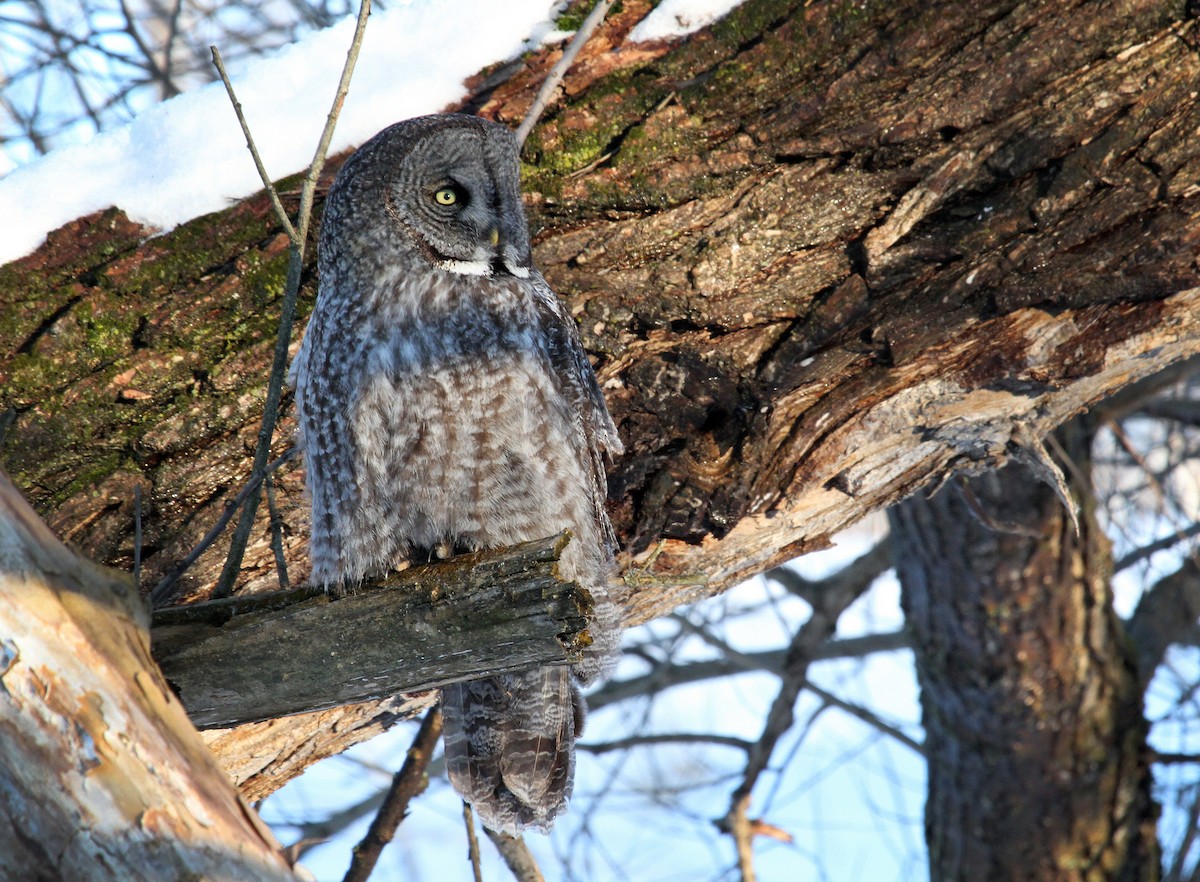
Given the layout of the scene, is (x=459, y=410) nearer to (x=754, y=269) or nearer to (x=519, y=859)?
(x=754, y=269)

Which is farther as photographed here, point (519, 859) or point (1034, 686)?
point (1034, 686)

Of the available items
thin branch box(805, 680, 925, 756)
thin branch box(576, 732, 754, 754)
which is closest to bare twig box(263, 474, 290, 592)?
thin branch box(576, 732, 754, 754)

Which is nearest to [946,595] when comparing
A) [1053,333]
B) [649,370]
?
[1053,333]

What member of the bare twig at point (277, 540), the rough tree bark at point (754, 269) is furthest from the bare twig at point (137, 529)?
the bare twig at point (277, 540)

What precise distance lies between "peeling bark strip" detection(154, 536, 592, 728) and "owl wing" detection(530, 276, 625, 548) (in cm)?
51

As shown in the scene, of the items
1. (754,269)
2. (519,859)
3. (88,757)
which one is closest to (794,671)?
(519,859)

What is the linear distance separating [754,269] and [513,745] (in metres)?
1.17

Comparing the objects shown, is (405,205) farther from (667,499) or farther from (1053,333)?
(1053,333)

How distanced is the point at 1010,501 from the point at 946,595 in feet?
1.36

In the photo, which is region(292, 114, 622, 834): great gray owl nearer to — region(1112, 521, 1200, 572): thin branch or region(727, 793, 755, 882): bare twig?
region(727, 793, 755, 882): bare twig

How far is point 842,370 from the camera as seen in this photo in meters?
2.22

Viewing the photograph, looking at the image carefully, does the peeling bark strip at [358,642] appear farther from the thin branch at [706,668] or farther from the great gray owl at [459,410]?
the thin branch at [706,668]

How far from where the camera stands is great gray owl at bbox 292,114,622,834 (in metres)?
1.89

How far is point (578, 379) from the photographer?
2.02 metres
